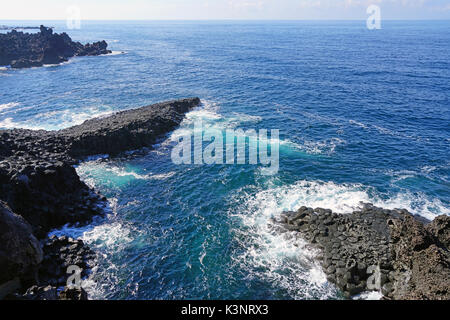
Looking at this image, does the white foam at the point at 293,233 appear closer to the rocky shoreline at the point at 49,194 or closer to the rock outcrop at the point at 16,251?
the rocky shoreline at the point at 49,194

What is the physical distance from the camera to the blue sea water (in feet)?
101

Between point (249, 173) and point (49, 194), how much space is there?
95.7ft

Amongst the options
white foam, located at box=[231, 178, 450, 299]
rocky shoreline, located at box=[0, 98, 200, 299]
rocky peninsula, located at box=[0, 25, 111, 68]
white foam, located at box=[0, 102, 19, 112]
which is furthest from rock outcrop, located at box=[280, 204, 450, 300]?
rocky peninsula, located at box=[0, 25, 111, 68]

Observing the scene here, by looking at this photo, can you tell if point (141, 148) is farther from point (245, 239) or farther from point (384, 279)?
point (384, 279)

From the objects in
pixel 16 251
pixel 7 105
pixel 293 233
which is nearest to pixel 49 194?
pixel 16 251

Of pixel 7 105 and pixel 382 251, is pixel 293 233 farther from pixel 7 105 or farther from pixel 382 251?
pixel 7 105

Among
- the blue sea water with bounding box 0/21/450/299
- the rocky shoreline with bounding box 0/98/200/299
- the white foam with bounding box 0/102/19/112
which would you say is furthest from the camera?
the white foam with bounding box 0/102/19/112

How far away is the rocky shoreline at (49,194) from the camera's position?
27.1m

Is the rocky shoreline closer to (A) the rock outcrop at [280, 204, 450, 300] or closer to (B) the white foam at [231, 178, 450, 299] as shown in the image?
(B) the white foam at [231, 178, 450, 299]

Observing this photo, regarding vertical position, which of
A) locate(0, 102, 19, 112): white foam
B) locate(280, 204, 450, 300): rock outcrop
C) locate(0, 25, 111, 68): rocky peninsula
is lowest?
locate(280, 204, 450, 300): rock outcrop

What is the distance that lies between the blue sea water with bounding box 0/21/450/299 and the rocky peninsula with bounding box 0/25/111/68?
3445 centimetres

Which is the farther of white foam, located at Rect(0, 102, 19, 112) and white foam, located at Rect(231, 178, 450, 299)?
white foam, located at Rect(0, 102, 19, 112)

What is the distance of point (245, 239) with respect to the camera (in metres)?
35.0
